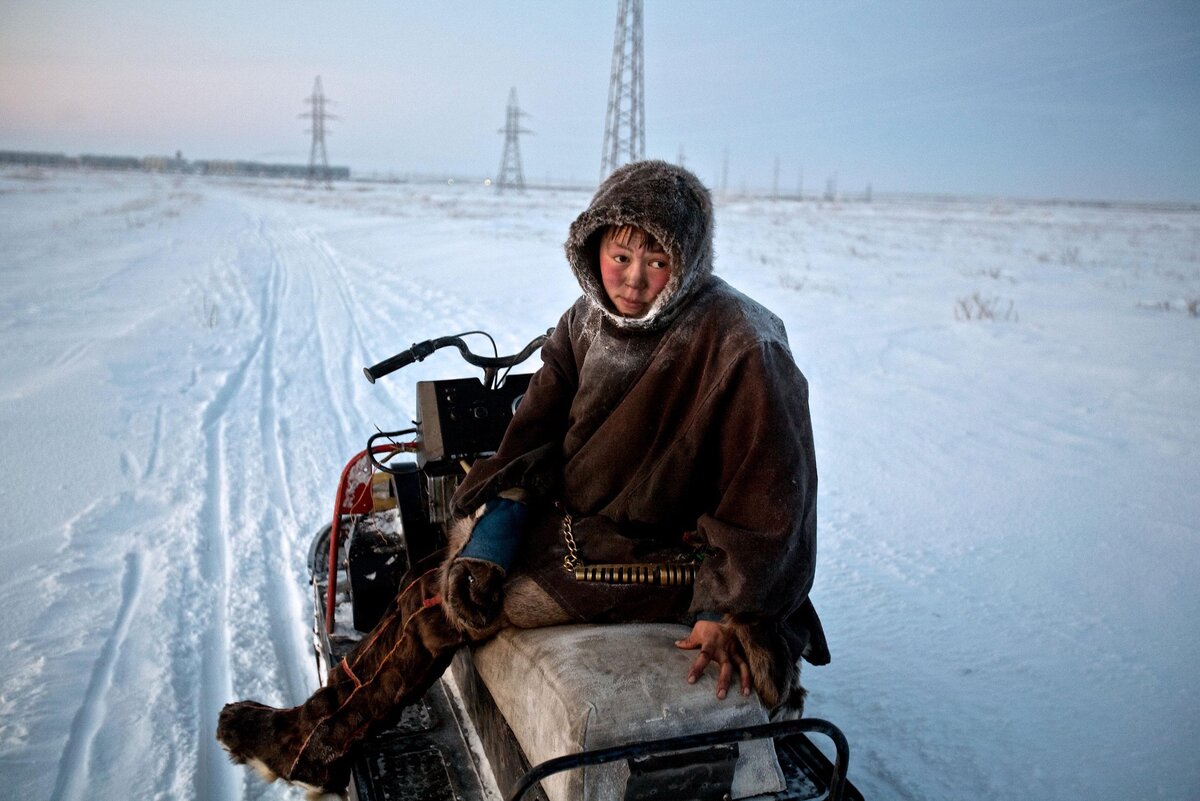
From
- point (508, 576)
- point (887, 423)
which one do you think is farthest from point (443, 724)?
point (887, 423)

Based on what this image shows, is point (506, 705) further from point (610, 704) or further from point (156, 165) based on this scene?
point (156, 165)

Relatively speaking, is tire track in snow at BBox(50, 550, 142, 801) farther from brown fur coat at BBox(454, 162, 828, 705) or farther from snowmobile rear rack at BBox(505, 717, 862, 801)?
snowmobile rear rack at BBox(505, 717, 862, 801)

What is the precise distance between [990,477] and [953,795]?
328 centimetres

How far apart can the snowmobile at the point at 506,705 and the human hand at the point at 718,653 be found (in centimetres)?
Result: 3

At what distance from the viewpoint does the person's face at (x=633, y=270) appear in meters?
2.39

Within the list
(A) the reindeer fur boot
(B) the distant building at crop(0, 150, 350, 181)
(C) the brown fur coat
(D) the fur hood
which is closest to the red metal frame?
(A) the reindeer fur boot

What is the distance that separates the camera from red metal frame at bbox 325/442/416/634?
3407mm

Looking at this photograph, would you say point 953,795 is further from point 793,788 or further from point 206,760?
point 206,760

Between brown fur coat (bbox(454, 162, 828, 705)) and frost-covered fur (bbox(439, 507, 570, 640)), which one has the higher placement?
brown fur coat (bbox(454, 162, 828, 705))

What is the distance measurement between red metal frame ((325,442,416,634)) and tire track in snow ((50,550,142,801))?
862 mm

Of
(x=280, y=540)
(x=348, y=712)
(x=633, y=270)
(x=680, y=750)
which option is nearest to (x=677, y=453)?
(x=633, y=270)

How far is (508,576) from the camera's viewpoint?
2451mm

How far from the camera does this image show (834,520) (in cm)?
505

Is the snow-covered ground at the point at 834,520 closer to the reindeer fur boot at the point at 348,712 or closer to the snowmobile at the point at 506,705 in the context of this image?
the reindeer fur boot at the point at 348,712
